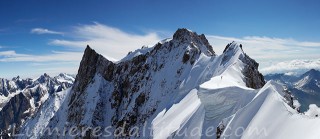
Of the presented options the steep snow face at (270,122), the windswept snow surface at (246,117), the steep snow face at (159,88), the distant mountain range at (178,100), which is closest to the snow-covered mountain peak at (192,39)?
the steep snow face at (159,88)

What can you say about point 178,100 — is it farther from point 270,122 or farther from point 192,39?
point 270,122

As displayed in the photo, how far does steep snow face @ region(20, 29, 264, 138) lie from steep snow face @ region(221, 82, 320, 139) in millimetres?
5059

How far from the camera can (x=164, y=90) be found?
8512 centimetres

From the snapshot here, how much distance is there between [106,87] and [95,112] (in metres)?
13.7

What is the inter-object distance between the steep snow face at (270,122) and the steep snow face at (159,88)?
199 inches

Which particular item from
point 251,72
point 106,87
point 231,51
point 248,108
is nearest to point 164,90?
point 231,51

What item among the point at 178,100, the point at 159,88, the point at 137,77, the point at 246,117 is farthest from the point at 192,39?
the point at 246,117

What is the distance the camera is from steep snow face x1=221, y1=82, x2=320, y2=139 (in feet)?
60.4

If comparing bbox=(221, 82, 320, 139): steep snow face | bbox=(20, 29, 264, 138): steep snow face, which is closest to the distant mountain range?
bbox=(221, 82, 320, 139): steep snow face

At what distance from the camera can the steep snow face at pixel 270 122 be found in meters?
18.4

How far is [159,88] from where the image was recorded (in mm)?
88438

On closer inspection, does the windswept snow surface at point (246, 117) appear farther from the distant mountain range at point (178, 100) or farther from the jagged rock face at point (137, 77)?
the jagged rock face at point (137, 77)

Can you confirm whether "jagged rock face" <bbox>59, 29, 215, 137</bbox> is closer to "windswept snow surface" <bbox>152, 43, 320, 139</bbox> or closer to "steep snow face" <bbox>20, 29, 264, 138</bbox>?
"steep snow face" <bbox>20, 29, 264, 138</bbox>

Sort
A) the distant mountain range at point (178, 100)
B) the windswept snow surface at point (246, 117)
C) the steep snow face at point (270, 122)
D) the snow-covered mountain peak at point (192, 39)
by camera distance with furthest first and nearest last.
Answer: the snow-covered mountain peak at point (192, 39), the distant mountain range at point (178, 100), the windswept snow surface at point (246, 117), the steep snow face at point (270, 122)
